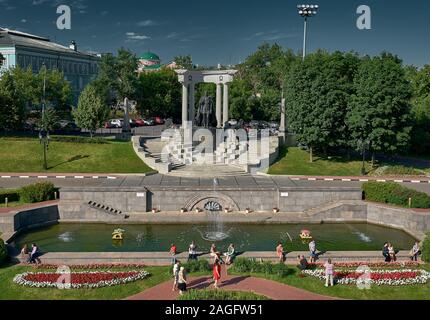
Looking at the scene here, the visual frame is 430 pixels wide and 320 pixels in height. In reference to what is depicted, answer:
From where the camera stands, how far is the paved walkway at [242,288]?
1870 cm

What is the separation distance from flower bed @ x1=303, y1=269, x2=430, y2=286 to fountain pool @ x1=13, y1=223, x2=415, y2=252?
205 inches

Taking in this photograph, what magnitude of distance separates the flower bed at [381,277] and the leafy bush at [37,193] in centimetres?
2016

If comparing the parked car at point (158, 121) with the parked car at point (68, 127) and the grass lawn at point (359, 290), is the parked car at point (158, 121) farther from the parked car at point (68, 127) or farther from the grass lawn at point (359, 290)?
the grass lawn at point (359, 290)

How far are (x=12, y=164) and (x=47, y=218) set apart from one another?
1384 cm

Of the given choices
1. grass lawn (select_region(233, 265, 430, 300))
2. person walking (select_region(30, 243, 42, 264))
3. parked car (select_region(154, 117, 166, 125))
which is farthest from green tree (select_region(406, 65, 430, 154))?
person walking (select_region(30, 243, 42, 264))

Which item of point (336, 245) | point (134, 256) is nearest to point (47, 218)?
point (134, 256)

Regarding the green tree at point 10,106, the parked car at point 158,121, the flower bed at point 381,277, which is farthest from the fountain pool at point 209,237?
the parked car at point 158,121

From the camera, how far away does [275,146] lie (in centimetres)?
4872

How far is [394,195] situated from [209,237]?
14.2 metres

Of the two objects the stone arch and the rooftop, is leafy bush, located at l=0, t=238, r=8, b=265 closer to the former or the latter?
the stone arch

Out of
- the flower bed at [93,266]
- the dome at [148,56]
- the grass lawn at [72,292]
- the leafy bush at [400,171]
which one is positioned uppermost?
the dome at [148,56]

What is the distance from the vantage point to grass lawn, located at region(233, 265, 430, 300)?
19.0m

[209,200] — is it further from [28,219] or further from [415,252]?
[415,252]

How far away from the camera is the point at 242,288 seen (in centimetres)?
1936
